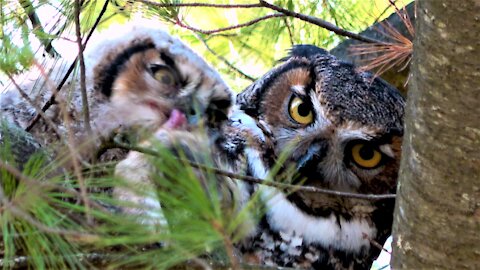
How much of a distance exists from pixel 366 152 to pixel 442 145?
883mm

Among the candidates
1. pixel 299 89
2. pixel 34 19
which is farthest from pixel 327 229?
pixel 34 19

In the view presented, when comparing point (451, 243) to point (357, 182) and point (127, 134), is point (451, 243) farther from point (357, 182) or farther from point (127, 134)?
point (357, 182)

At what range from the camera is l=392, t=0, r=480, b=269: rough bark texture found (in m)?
1.14

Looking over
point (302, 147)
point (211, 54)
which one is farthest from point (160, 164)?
point (211, 54)

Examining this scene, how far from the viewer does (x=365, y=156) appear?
2.06 meters

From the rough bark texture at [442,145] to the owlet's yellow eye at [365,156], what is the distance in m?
0.79

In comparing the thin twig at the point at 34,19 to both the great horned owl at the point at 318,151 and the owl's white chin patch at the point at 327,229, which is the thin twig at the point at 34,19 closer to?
the great horned owl at the point at 318,151

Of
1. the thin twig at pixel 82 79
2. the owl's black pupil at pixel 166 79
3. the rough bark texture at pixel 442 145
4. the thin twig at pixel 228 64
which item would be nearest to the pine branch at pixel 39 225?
the thin twig at pixel 82 79

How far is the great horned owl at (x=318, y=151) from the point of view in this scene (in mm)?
2020

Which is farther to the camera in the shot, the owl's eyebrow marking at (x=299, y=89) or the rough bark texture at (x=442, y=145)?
the owl's eyebrow marking at (x=299, y=89)

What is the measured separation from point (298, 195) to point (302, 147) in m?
0.19

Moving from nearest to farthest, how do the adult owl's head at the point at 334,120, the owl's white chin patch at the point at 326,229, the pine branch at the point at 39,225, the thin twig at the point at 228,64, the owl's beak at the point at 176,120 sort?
the pine branch at the point at 39,225
the owl's beak at the point at 176,120
the adult owl's head at the point at 334,120
the owl's white chin patch at the point at 326,229
the thin twig at the point at 228,64

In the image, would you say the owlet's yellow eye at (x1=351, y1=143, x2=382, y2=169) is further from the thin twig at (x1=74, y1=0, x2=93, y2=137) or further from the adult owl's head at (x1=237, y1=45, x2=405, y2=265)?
the thin twig at (x1=74, y1=0, x2=93, y2=137)

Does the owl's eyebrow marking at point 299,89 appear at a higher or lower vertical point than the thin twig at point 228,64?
lower
